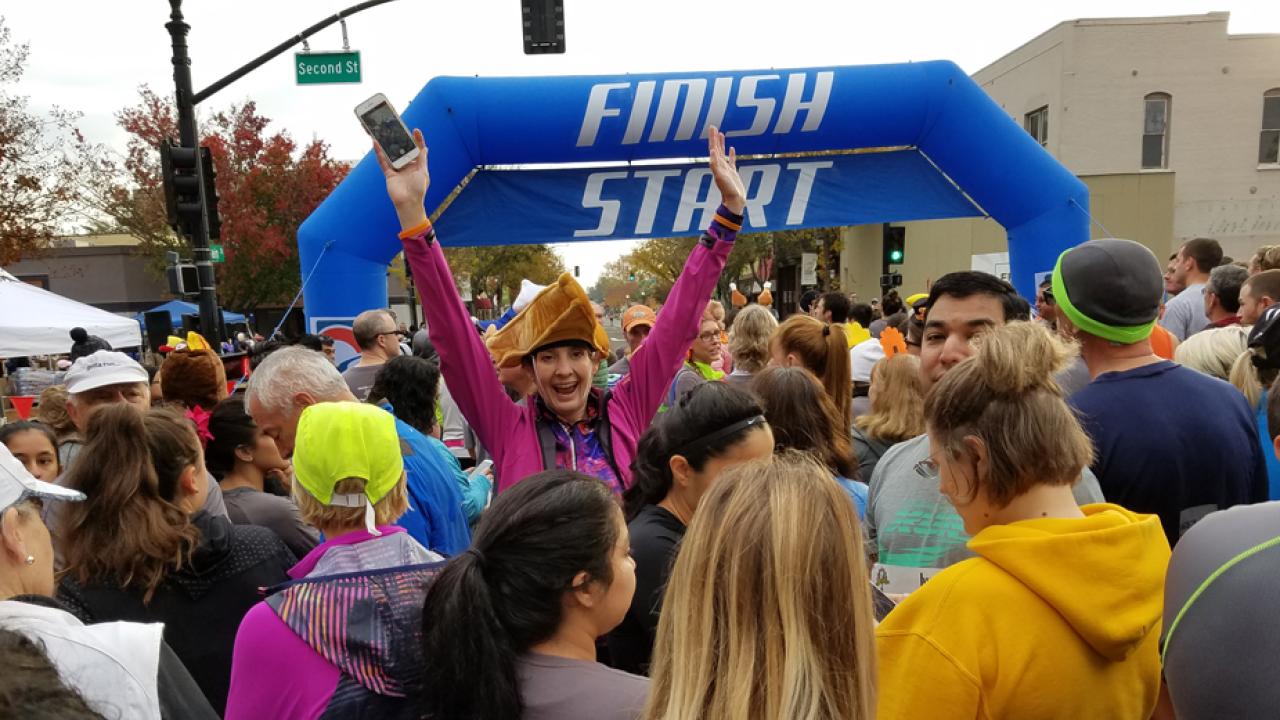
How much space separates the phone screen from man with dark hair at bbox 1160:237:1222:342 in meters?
5.94

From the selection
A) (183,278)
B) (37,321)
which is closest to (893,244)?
(183,278)

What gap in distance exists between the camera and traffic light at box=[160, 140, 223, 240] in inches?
392

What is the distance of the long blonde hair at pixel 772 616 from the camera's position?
125cm

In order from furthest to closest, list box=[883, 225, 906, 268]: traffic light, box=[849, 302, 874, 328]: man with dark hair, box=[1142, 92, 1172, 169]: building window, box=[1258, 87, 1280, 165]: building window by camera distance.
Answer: box=[1142, 92, 1172, 169]: building window, box=[1258, 87, 1280, 165]: building window, box=[883, 225, 906, 268]: traffic light, box=[849, 302, 874, 328]: man with dark hair

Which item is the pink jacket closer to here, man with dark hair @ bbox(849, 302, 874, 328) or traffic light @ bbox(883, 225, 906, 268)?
man with dark hair @ bbox(849, 302, 874, 328)

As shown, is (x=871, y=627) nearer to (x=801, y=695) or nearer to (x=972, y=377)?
(x=801, y=695)

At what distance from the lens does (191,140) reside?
33.5 feet

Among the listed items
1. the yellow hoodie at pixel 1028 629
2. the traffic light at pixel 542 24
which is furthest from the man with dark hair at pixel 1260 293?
the traffic light at pixel 542 24

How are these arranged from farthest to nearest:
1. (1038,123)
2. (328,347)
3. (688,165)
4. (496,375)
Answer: (1038,123), (688,165), (328,347), (496,375)

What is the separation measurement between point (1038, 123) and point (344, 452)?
26730 mm

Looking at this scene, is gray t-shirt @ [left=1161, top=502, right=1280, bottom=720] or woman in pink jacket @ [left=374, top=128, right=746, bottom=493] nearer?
gray t-shirt @ [left=1161, top=502, right=1280, bottom=720]

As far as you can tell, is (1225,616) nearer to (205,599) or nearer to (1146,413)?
(1146,413)

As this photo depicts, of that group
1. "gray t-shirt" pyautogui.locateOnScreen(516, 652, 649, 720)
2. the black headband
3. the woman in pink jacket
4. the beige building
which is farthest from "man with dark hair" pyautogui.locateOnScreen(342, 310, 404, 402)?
the beige building

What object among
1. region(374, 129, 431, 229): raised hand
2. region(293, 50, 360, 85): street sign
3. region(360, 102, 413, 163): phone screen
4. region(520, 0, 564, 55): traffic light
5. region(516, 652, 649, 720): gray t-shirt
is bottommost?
region(516, 652, 649, 720): gray t-shirt
